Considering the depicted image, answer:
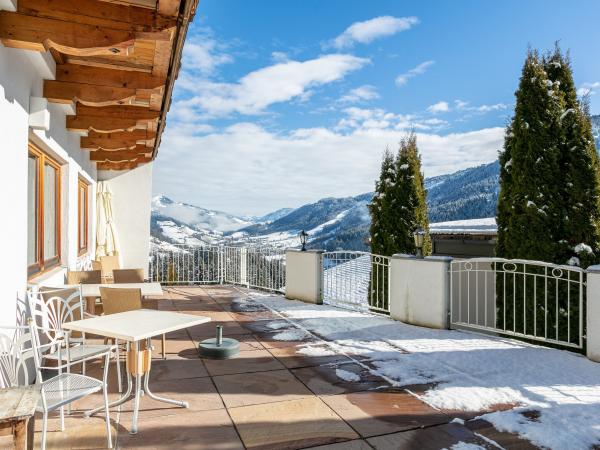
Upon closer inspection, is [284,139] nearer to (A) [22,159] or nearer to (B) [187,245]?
(B) [187,245]

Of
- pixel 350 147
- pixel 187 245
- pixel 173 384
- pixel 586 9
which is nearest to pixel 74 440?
pixel 173 384

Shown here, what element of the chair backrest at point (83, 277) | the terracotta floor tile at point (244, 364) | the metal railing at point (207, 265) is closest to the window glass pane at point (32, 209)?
the chair backrest at point (83, 277)

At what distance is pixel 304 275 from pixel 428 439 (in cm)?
567

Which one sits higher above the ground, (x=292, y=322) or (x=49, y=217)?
(x=49, y=217)

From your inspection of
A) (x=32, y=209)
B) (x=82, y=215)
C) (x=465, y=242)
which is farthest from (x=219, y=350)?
(x=465, y=242)

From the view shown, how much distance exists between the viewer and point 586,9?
8.03 m

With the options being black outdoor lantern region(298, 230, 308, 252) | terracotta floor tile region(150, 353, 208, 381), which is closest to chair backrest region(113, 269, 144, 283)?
terracotta floor tile region(150, 353, 208, 381)

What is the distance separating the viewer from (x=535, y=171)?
21.2 feet

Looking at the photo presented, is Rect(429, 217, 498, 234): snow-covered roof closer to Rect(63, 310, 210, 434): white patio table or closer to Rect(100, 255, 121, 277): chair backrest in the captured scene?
Rect(100, 255, 121, 277): chair backrest

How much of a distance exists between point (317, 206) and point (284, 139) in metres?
42.9

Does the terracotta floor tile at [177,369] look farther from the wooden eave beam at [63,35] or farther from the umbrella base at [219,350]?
the wooden eave beam at [63,35]

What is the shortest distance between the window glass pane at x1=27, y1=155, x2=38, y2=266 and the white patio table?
5.24 feet

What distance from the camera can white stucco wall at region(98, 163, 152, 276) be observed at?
33.4 ft

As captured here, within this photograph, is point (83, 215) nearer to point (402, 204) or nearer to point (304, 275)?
point (304, 275)
